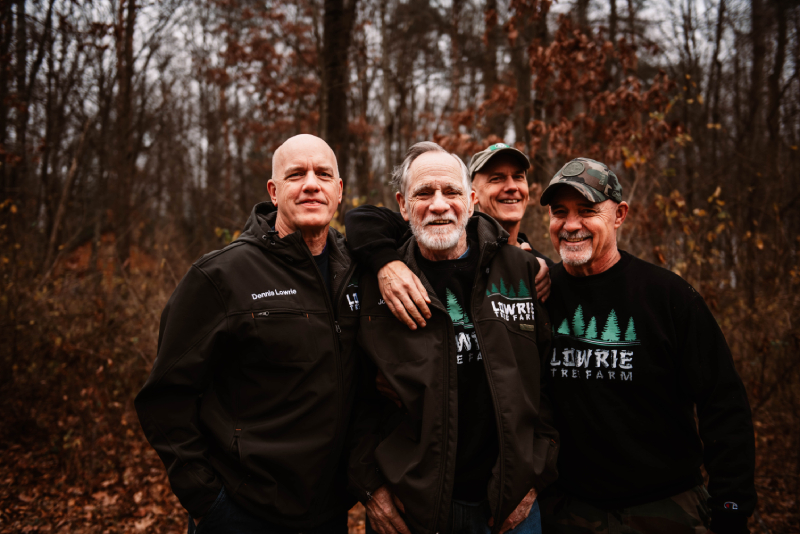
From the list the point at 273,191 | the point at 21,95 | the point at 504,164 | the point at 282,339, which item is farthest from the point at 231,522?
the point at 21,95

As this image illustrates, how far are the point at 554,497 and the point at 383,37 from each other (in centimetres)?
1052

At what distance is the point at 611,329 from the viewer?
223 centimetres

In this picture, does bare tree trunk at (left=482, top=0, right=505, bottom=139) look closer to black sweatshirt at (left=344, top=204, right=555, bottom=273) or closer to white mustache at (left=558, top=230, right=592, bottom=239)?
black sweatshirt at (left=344, top=204, right=555, bottom=273)

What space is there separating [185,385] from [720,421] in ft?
7.84

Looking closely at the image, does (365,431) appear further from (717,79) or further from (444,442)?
(717,79)

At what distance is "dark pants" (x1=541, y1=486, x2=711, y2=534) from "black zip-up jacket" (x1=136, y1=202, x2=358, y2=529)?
1.14 metres

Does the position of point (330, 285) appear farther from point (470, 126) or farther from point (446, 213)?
point (470, 126)

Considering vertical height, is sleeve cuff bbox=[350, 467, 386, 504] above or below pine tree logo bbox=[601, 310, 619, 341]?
below

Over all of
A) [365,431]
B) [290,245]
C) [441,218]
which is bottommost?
[365,431]

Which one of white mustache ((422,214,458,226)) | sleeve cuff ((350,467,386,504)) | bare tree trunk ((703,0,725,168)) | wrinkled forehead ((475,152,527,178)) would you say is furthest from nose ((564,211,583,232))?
bare tree trunk ((703,0,725,168))

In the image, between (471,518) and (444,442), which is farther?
(471,518)

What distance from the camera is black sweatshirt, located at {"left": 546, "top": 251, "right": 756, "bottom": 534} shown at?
2082mm

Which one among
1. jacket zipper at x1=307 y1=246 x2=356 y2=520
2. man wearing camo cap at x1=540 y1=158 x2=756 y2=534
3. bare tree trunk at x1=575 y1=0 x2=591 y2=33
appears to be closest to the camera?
man wearing camo cap at x1=540 y1=158 x2=756 y2=534

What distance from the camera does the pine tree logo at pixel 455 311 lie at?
223 centimetres
